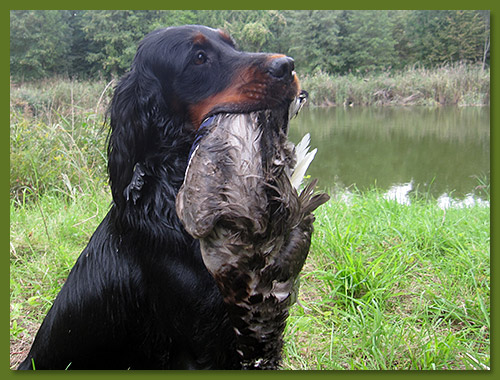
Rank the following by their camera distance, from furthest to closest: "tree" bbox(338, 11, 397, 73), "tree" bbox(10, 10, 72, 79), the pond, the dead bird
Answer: the pond
"tree" bbox(338, 11, 397, 73)
"tree" bbox(10, 10, 72, 79)
the dead bird

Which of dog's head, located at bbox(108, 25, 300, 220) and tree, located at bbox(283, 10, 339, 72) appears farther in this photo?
tree, located at bbox(283, 10, 339, 72)

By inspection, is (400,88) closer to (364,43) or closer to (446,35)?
(364,43)

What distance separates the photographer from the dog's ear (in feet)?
5.07

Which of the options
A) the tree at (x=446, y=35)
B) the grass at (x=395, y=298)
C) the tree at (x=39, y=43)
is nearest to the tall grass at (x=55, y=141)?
the tree at (x=39, y=43)

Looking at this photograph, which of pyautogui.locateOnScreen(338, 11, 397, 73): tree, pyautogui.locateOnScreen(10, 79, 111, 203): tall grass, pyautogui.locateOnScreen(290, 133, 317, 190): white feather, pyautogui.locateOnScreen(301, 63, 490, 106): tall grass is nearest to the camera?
pyautogui.locateOnScreen(290, 133, 317, 190): white feather

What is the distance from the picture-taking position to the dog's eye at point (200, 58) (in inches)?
66.6

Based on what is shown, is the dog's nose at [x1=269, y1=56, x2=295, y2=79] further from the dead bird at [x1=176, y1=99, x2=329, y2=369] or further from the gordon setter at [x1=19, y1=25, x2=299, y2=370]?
the dead bird at [x1=176, y1=99, x2=329, y2=369]

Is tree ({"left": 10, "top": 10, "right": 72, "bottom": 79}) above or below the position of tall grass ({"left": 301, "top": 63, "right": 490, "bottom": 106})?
above

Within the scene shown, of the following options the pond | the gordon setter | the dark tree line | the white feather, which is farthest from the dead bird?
the pond

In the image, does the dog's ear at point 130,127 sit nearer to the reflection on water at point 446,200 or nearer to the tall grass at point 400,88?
the reflection on water at point 446,200

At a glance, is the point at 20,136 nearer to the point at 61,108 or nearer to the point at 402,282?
the point at 61,108

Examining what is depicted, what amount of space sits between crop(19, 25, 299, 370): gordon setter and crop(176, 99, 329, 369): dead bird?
0.20 m

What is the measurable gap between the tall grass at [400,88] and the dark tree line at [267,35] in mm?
486

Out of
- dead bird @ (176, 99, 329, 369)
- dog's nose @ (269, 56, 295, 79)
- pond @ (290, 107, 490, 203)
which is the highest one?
dog's nose @ (269, 56, 295, 79)
